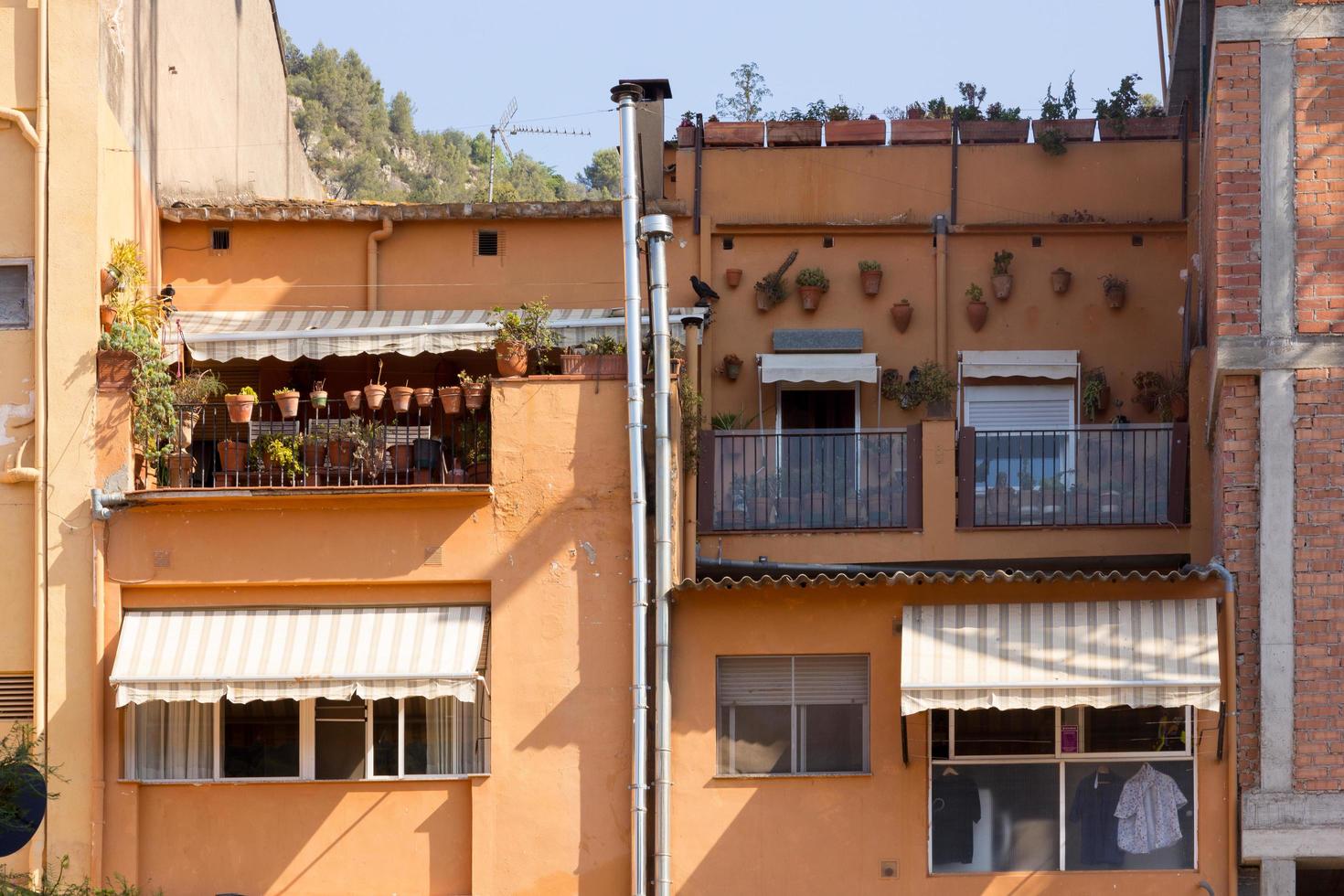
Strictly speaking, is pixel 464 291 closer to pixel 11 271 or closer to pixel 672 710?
pixel 11 271

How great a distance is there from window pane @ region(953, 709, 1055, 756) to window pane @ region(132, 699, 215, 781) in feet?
21.6

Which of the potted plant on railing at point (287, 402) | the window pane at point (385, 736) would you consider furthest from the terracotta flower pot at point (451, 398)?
the window pane at point (385, 736)

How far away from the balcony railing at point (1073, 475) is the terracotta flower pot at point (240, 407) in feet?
22.3

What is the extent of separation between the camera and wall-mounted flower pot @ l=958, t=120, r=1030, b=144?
19828 millimetres

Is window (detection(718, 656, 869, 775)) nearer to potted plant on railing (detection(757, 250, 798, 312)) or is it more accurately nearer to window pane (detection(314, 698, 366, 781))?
window pane (detection(314, 698, 366, 781))

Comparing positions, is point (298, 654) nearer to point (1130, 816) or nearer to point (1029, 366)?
point (1130, 816)

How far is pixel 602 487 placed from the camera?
15711 millimetres

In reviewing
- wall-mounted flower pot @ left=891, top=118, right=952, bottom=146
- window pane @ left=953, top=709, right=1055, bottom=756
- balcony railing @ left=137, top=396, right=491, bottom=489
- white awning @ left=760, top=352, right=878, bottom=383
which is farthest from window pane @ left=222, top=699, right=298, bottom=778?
wall-mounted flower pot @ left=891, top=118, right=952, bottom=146

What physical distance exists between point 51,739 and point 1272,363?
11.0 m

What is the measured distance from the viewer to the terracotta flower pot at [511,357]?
52.0 ft

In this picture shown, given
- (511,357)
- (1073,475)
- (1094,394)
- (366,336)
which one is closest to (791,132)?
(1094,394)

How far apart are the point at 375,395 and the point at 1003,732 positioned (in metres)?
6.36

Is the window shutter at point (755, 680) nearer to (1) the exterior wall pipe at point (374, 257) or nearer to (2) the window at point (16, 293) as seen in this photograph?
(1) the exterior wall pipe at point (374, 257)

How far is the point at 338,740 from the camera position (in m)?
15.8
